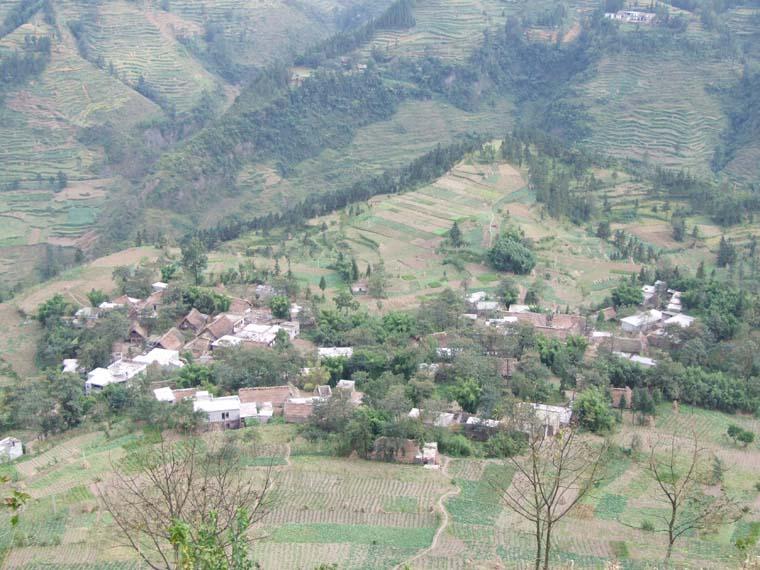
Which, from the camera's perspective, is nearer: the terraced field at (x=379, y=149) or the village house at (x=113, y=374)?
the village house at (x=113, y=374)

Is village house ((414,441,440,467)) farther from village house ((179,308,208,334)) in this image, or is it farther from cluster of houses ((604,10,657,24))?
cluster of houses ((604,10,657,24))

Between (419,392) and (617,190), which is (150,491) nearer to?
(419,392)

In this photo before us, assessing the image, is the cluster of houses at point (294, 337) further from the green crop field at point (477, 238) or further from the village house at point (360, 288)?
the village house at point (360, 288)

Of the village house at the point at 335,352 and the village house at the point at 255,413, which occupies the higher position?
the village house at the point at 255,413

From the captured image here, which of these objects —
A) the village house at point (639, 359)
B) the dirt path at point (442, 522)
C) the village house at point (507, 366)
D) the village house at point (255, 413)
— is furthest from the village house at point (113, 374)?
the village house at point (639, 359)

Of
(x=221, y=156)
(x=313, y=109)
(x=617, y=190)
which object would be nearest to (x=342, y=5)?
(x=313, y=109)

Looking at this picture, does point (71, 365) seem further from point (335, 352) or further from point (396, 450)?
point (396, 450)

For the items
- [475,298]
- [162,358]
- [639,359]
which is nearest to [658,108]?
[475,298]
